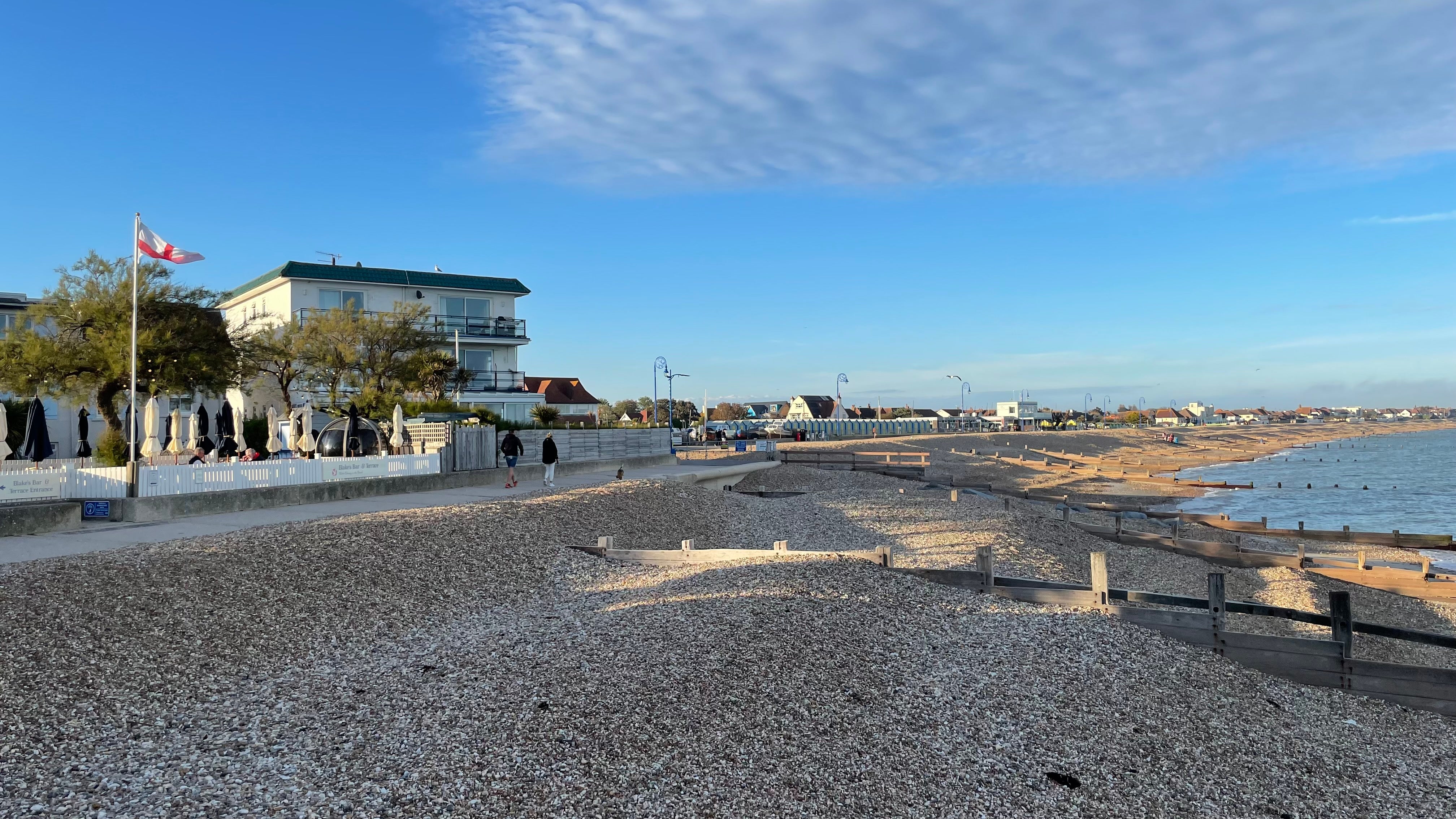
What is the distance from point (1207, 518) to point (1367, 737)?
76.2 feet

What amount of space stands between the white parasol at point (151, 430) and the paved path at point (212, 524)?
3103 millimetres

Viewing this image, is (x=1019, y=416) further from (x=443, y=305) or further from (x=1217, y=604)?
(x=1217, y=604)

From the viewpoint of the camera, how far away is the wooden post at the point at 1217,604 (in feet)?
35.2

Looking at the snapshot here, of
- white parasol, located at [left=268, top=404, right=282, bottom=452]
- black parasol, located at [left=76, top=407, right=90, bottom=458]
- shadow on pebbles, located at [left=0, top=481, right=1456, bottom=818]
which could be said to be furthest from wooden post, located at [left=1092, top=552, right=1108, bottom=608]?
black parasol, located at [left=76, top=407, right=90, bottom=458]

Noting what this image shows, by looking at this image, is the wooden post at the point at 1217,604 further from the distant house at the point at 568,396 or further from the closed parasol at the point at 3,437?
the distant house at the point at 568,396

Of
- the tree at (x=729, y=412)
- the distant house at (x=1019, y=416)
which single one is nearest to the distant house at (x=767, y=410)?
the tree at (x=729, y=412)

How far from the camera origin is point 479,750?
6641 millimetres

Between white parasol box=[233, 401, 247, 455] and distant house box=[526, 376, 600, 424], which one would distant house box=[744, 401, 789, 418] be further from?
white parasol box=[233, 401, 247, 455]

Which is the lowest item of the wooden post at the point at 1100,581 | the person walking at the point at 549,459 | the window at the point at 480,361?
the wooden post at the point at 1100,581

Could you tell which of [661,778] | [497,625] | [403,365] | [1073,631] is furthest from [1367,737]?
[403,365]

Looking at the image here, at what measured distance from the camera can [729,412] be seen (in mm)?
171500

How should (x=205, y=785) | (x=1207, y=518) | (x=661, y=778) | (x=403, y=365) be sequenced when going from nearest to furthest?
(x=205, y=785)
(x=661, y=778)
(x=1207, y=518)
(x=403, y=365)

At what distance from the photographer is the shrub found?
22.3 m

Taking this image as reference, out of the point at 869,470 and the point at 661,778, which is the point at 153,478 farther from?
the point at 869,470
